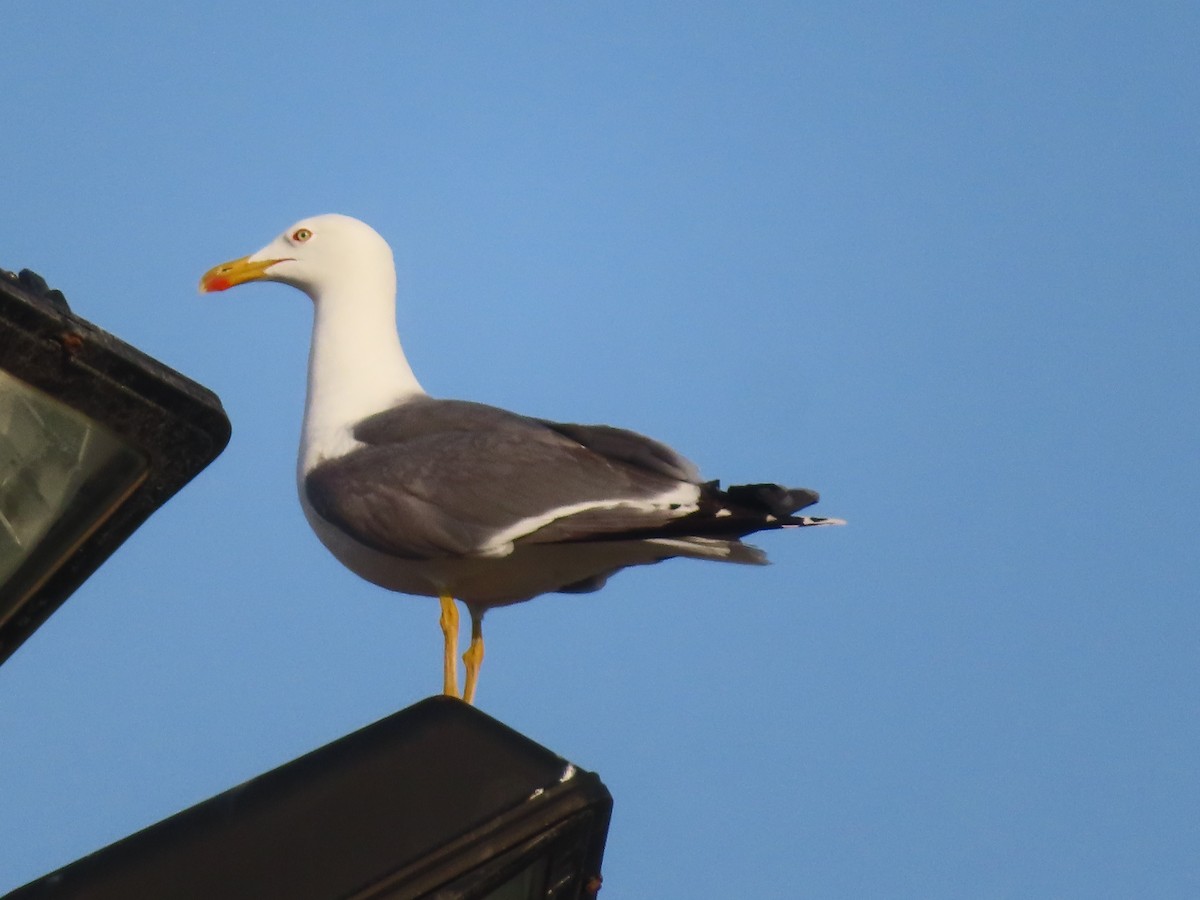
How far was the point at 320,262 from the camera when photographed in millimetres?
5684

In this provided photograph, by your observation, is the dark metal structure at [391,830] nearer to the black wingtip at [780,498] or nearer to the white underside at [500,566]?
the black wingtip at [780,498]

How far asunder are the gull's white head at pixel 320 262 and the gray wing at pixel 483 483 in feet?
3.55

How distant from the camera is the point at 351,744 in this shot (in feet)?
5.25

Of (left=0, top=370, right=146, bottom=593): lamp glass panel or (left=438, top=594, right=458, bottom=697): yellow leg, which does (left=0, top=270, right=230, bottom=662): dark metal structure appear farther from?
(left=438, top=594, right=458, bottom=697): yellow leg

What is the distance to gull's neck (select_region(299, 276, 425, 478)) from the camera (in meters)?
4.90

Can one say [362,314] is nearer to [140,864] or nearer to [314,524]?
[314,524]

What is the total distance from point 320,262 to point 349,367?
22.9 inches

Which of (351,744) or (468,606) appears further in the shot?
(468,606)

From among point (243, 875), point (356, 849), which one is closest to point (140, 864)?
point (243, 875)

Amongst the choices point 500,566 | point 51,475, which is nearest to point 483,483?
point 500,566

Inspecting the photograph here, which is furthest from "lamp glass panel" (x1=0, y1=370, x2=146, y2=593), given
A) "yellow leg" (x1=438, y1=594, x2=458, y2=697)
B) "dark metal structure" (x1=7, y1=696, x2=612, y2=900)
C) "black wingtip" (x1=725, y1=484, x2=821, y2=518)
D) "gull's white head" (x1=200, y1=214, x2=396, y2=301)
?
"gull's white head" (x1=200, y1=214, x2=396, y2=301)

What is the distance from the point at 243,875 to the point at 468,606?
3185 millimetres

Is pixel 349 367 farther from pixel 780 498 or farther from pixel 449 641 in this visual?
pixel 780 498

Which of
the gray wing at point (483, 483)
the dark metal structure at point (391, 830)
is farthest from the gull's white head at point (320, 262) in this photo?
the dark metal structure at point (391, 830)
